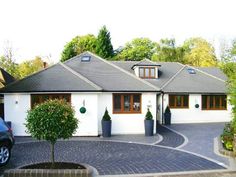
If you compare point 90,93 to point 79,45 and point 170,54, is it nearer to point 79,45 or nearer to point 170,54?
point 170,54

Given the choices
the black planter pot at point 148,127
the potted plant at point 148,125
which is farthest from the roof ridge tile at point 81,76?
the black planter pot at point 148,127

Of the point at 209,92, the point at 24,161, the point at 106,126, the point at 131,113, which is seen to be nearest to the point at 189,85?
the point at 209,92

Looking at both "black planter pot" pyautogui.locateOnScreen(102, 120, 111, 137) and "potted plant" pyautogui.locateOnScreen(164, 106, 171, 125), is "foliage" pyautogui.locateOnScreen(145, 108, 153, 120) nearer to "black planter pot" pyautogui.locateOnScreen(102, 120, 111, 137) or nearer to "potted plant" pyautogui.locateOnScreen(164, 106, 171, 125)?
"black planter pot" pyautogui.locateOnScreen(102, 120, 111, 137)

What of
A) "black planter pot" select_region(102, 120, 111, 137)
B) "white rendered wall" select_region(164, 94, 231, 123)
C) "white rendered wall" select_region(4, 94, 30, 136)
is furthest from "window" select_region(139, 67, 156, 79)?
"white rendered wall" select_region(4, 94, 30, 136)

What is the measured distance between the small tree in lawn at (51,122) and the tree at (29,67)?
45257mm

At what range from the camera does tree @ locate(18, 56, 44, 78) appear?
54112 mm

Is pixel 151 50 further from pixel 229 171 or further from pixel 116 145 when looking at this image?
pixel 229 171

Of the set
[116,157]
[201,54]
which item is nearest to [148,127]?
[116,157]

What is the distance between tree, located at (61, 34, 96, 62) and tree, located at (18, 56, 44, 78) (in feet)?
17.2

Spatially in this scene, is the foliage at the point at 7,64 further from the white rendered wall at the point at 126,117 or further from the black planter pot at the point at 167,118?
the white rendered wall at the point at 126,117

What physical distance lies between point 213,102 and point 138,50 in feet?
111

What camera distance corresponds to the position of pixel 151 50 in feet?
201

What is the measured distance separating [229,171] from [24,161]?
7.77 meters

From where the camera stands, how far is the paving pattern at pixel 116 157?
10.9m
